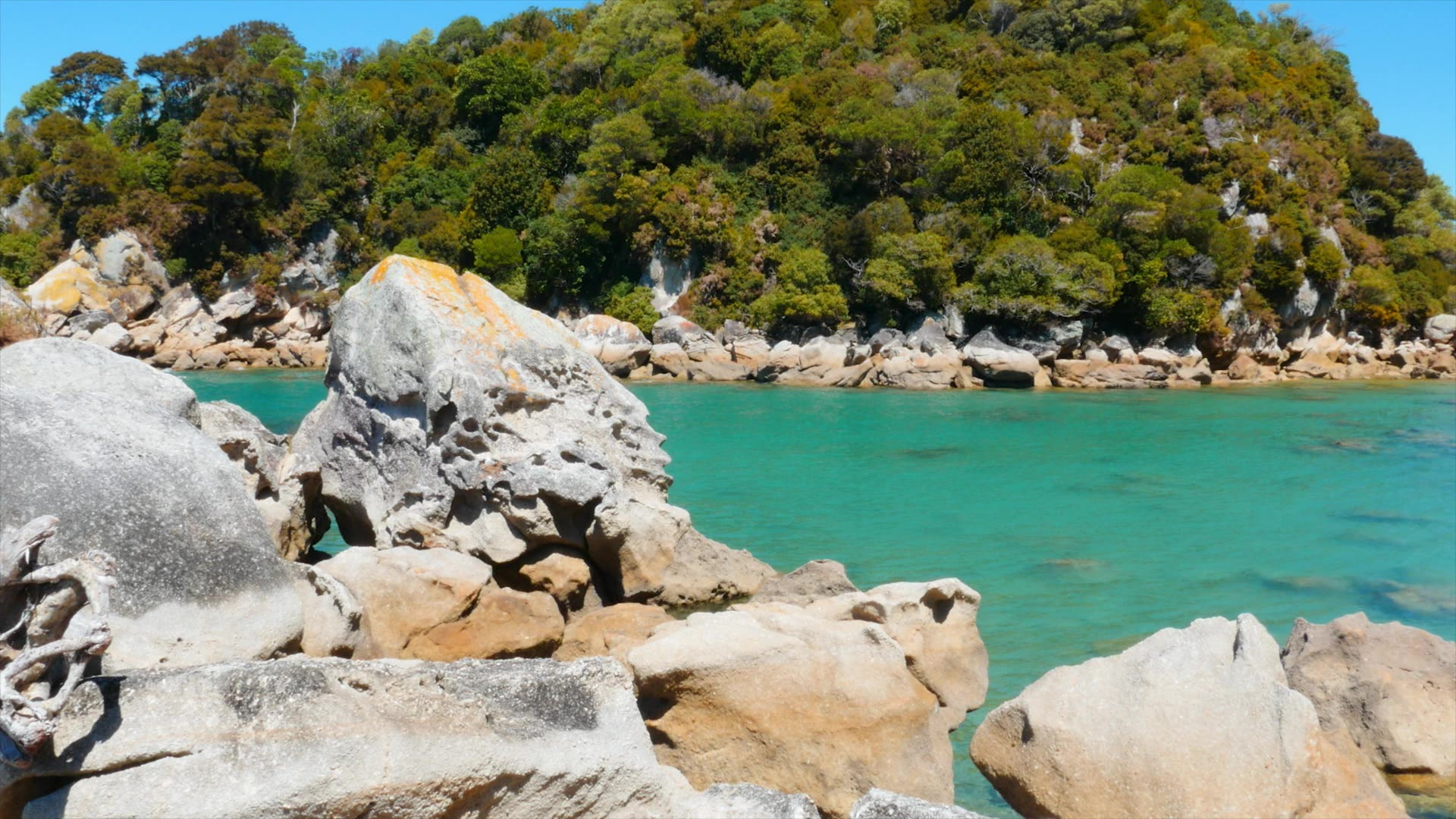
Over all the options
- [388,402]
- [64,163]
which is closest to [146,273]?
[64,163]

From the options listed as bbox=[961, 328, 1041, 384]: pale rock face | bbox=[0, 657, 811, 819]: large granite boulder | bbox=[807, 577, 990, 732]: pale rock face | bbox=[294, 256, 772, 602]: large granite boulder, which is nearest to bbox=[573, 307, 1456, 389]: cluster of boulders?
bbox=[961, 328, 1041, 384]: pale rock face

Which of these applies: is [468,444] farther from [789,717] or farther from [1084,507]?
[1084,507]

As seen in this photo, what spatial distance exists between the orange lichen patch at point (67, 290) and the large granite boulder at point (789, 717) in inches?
1899

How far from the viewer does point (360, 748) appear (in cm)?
337

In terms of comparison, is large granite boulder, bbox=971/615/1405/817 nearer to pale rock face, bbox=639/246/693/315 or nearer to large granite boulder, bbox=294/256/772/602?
large granite boulder, bbox=294/256/772/602

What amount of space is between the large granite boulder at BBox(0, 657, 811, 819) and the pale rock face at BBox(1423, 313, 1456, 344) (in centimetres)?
5313

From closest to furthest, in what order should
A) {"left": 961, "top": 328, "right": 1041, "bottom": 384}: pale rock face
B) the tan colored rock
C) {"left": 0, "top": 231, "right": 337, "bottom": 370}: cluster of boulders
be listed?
1. the tan colored rock
2. {"left": 961, "top": 328, "right": 1041, "bottom": 384}: pale rock face
3. {"left": 0, "top": 231, "right": 337, "bottom": 370}: cluster of boulders

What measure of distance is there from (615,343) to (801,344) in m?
7.62

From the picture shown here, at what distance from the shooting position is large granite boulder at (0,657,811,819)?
3176 millimetres

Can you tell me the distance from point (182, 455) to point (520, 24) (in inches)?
2826

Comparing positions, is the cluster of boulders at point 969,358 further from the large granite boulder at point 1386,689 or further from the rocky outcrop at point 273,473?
the large granite boulder at point 1386,689

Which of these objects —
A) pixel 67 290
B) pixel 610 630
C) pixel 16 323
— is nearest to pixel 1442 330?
pixel 610 630

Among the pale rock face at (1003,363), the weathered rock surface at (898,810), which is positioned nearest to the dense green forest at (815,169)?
the pale rock face at (1003,363)

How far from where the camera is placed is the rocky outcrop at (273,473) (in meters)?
8.05
